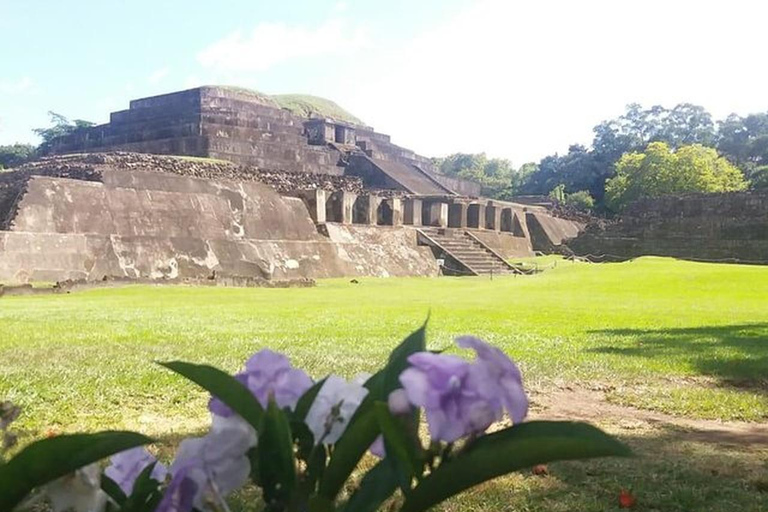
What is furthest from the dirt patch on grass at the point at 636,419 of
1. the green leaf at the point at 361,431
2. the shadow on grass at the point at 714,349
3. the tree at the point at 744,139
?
the tree at the point at 744,139

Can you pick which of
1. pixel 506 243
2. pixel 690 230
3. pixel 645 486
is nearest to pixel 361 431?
pixel 645 486

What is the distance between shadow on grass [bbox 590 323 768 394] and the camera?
519cm

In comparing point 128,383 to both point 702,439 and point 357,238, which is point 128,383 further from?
point 357,238

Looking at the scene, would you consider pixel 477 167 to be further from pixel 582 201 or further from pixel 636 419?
pixel 636 419

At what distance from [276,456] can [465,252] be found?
69.9 ft

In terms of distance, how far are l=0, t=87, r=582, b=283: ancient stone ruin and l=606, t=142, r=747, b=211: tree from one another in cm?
767

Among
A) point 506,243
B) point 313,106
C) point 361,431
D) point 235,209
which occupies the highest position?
point 313,106

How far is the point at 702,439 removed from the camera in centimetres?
348

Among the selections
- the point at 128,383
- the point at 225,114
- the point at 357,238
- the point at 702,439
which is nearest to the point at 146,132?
the point at 225,114

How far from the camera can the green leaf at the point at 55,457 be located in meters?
0.76

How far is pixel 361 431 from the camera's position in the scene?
83 cm

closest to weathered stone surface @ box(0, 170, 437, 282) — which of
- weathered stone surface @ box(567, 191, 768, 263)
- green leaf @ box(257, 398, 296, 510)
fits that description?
weathered stone surface @ box(567, 191, 768, 263)

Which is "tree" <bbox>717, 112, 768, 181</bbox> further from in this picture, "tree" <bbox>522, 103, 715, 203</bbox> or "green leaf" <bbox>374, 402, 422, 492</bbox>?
"green leaf" <bbox>374, 402, 422, 492</bbox>

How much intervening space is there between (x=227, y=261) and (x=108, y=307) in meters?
6.18
